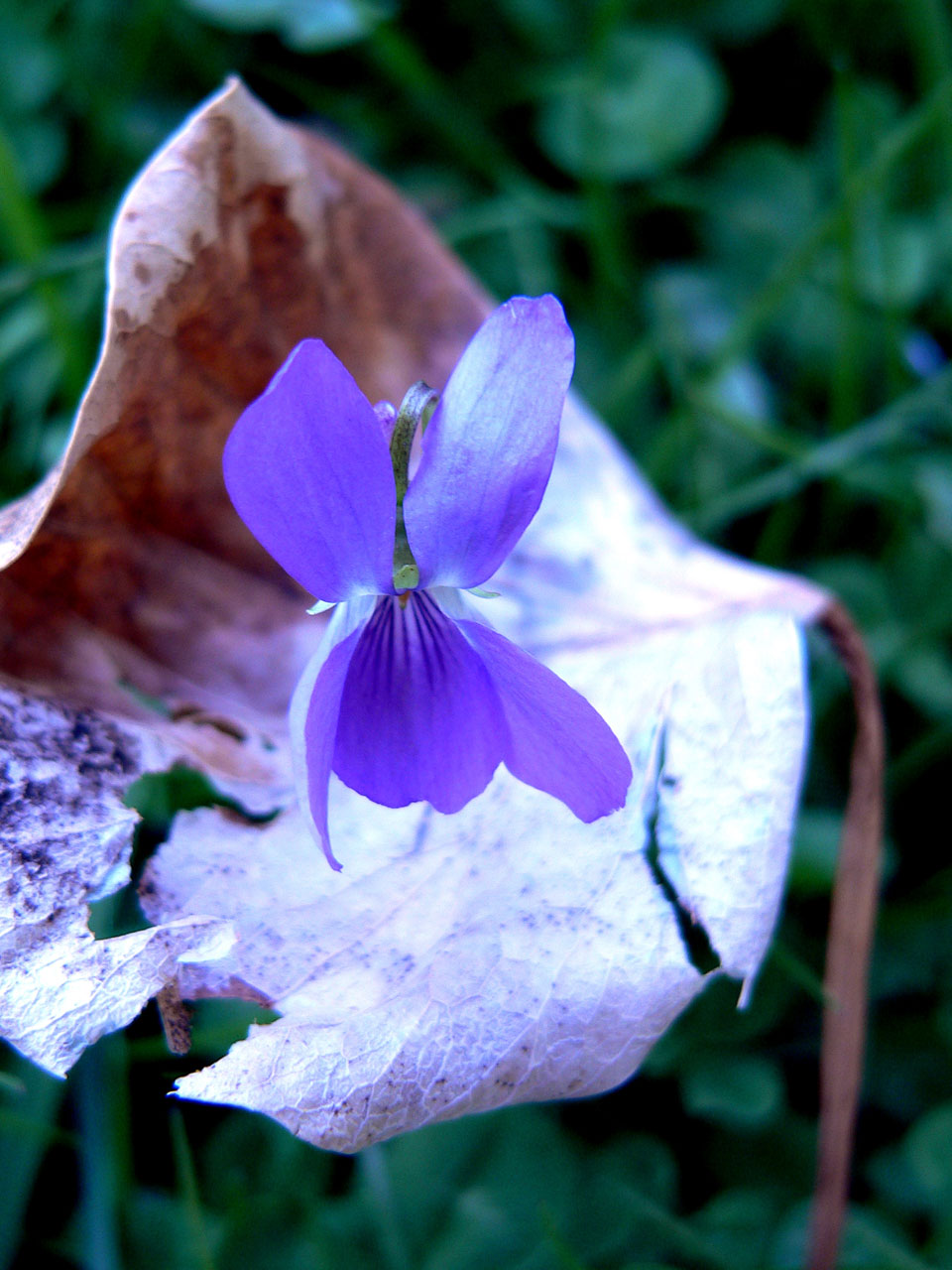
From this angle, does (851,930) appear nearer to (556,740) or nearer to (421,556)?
(556,740)

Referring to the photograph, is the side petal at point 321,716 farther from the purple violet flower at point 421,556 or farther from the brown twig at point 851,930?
the brown twig at point 851,930

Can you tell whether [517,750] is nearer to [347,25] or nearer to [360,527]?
[360,527]

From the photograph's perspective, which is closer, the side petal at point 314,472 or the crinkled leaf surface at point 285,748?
the side petal at point 314,472

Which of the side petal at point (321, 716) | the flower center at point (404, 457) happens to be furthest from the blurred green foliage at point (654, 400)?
the flower center at point (404, 457)

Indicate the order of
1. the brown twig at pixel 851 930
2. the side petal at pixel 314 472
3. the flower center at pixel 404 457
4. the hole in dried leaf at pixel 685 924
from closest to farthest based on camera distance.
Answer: the side petal at pixel 314 472
the flower center at pixel 404 457
the hole in dried leaf at pixel 685 924
the brown twig at pixel 851 930

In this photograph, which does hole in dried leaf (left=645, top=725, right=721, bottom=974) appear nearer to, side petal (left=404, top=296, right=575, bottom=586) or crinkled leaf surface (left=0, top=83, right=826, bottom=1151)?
crinkled leaf surface (left=0, top=83, right=826, bottom=1151)

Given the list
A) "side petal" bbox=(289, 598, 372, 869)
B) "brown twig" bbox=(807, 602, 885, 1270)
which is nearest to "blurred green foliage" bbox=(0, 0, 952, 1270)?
"brown twig" bbox=(807, 602, 885, 1270)


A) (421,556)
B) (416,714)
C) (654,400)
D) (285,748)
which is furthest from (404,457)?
(654,400)

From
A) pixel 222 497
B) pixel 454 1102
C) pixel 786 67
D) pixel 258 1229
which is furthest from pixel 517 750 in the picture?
pixel 786 67
